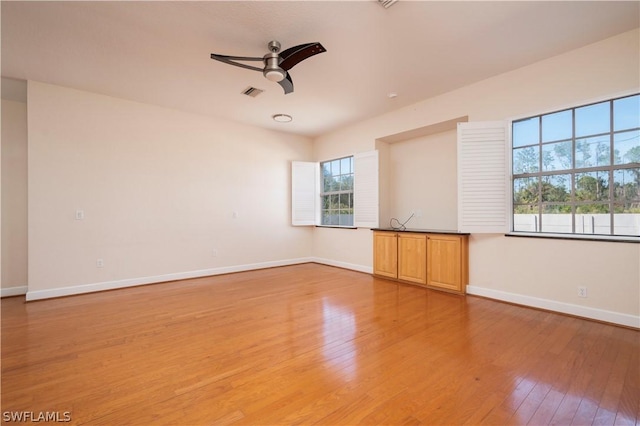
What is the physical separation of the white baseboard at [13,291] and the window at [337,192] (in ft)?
17.1

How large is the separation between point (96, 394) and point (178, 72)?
346 centimetres

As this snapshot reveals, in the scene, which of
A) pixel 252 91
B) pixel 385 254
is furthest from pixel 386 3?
pixel 385 254

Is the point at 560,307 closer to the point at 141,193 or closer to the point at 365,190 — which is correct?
the point at 365,190

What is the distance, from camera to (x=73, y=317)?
314 centimetres

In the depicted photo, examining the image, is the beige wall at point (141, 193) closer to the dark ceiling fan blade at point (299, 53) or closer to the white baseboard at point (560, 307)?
the dark ceiling fan blade at point (299, 53)

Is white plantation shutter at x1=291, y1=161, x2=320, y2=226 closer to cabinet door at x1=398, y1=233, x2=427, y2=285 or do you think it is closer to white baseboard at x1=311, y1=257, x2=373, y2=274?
white baseboard at x1=311, y1=257, x2=373, y2=274

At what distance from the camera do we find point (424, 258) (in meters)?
4.30

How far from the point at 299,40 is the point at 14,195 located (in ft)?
15.8

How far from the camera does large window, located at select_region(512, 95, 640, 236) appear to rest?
2885 mm

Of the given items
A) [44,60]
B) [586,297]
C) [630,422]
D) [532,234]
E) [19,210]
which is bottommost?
[630,422]

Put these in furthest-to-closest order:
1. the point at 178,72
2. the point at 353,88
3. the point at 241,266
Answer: the point at 241,266 → the point at 353,88 → the point at 178,72

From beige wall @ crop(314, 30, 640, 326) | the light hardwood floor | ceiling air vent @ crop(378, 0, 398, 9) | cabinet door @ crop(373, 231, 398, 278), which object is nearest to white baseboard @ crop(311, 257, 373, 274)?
cabinet door @ crop(373, 231, 398, 278)

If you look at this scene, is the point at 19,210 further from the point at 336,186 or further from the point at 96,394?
the point at 336,186

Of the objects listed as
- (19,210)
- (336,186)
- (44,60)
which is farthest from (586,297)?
(19,210)
